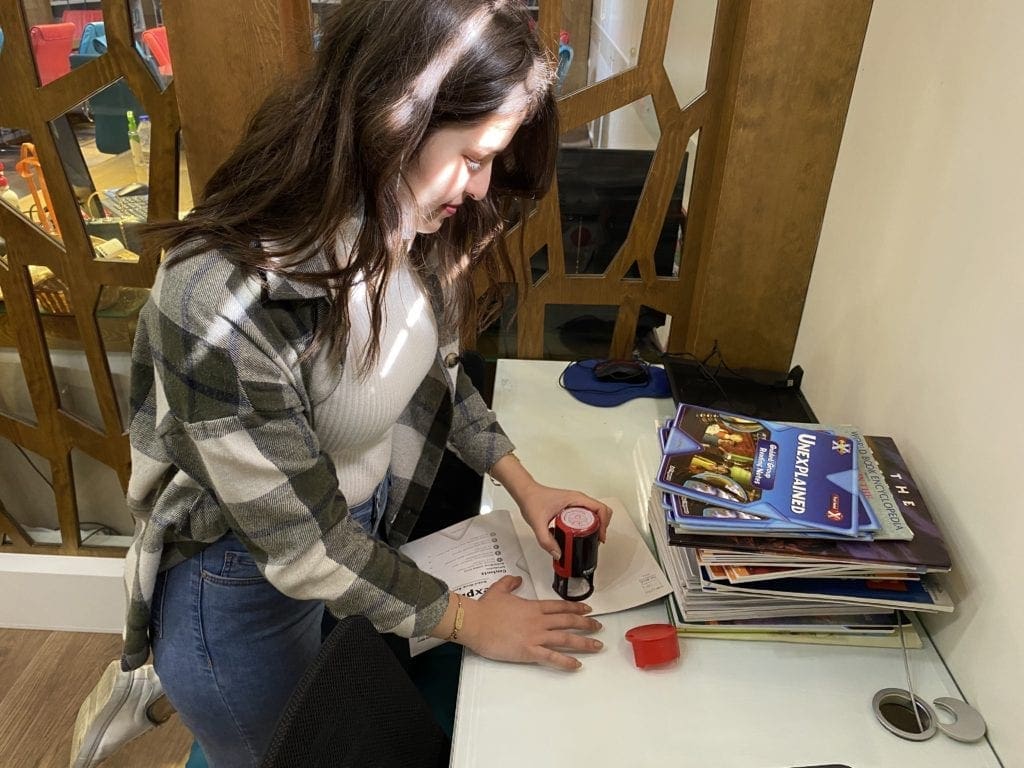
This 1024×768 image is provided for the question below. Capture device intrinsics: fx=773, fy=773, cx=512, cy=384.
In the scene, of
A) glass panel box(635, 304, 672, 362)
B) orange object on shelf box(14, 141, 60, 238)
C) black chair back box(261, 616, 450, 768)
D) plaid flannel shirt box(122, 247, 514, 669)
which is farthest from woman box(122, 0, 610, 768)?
orange object on shelf box(14, 141, 60, 238)

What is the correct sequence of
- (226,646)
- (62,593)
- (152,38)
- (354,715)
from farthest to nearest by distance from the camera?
(62,593) → (152,38) → (226,646) → (354,715)

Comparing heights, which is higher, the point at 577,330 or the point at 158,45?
the point at 158,45

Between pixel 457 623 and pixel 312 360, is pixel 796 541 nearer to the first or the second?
pixel 457 623

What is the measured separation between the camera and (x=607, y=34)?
1.30 m

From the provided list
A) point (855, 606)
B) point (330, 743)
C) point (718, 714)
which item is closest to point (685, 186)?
point (855, 606)

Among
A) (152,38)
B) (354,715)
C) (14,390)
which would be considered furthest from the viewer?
(14,390)

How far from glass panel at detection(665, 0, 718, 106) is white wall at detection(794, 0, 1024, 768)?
0.25m

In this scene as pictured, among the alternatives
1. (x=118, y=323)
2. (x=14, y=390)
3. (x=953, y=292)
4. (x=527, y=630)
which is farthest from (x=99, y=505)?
(x=953, y=292)

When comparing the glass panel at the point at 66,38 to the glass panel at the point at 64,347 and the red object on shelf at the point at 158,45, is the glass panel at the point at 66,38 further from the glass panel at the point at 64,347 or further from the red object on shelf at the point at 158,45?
the glass panel at the point at 64,347

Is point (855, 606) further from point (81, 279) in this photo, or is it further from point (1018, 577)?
point (81, 279)

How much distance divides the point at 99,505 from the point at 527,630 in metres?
1.48

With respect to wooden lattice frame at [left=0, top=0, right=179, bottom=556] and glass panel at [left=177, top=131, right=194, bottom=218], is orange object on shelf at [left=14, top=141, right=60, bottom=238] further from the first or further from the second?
glass panel at [left=177, top=131, right=194, bottom=218]

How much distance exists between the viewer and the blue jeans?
0.92 metres

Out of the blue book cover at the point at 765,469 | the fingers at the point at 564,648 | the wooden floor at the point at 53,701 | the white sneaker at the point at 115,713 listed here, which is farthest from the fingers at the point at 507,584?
the wooden floor at the point at 53,701
